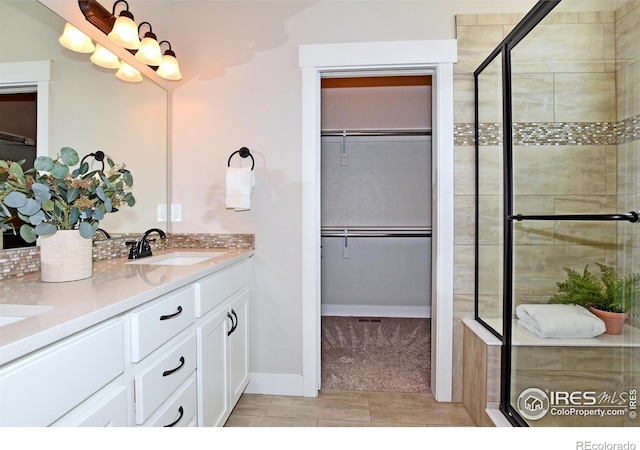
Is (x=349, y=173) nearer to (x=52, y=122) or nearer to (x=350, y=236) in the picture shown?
(x=350, y=236)

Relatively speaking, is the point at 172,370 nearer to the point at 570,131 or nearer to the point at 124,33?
the point at 124,33

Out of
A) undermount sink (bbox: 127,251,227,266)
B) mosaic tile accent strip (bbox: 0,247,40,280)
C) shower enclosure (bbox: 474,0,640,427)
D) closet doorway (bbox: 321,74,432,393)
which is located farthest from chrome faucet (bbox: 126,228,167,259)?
closet doorway (bbox: 321,74,432,393)

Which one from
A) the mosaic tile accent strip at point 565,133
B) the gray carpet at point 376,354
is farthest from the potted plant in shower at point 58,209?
the mosaic tile accent strip at point 565,133

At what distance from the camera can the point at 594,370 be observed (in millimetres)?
1414

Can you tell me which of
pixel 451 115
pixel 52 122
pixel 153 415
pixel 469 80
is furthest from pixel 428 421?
pixel 52 122

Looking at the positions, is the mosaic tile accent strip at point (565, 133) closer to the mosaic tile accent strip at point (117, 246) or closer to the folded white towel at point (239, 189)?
the folded white towel at point (239, 189)

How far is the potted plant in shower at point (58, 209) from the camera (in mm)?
1026

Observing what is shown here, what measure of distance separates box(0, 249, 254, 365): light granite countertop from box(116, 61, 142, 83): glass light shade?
1.03 m

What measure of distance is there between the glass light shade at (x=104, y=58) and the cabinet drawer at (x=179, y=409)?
1.53 meters

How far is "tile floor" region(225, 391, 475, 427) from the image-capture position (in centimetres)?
175

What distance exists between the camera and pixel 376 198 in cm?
358

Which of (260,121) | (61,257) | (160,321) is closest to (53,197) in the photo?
(61,257)

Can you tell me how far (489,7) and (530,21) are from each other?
2.03ft

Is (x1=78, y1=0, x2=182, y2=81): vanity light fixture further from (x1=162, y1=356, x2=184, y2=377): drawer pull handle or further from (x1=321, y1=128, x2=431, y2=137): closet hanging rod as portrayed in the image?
(x1=321, y1=128, x2=431, y2=137): closet hanging rod
